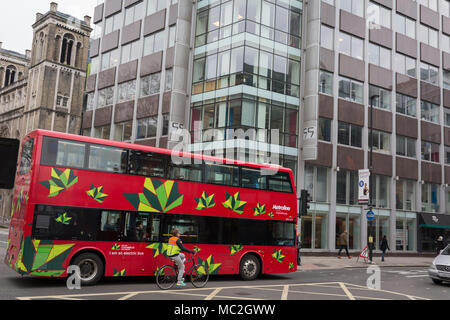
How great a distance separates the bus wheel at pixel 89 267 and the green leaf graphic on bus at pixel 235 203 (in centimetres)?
460

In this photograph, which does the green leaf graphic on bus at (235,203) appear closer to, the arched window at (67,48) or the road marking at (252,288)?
the road marking at (252,288)

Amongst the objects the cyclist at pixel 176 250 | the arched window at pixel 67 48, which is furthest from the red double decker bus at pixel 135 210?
the arched window at pixel 67 48

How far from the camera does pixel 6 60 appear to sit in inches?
3748

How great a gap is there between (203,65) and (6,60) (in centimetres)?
8313

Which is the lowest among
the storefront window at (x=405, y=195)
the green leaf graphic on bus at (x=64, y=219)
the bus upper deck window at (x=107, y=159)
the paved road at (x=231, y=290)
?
the paved road at (x=231, y=290)

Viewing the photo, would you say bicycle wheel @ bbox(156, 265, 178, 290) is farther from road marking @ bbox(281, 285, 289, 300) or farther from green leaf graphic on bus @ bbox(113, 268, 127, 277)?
road marking @ bbox(281, 285, 289, 300)

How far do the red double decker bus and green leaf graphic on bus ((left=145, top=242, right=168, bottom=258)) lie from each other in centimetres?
3

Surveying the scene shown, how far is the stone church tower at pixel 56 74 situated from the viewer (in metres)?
68.0

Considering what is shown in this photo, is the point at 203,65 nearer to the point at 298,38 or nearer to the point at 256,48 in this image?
the point at 256,48

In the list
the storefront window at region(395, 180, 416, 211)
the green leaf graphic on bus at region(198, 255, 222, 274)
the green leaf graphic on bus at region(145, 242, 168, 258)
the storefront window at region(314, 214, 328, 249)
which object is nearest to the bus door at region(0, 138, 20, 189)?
the green leaf graphic on bus at region(145, 242, 168, 258)

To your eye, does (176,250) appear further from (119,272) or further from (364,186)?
(364,186)

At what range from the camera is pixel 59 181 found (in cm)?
1145

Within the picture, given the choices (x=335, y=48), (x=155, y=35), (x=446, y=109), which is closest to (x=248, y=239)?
(x=335, y=48)

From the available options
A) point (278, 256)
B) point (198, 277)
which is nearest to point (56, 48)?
point (278, 256)
